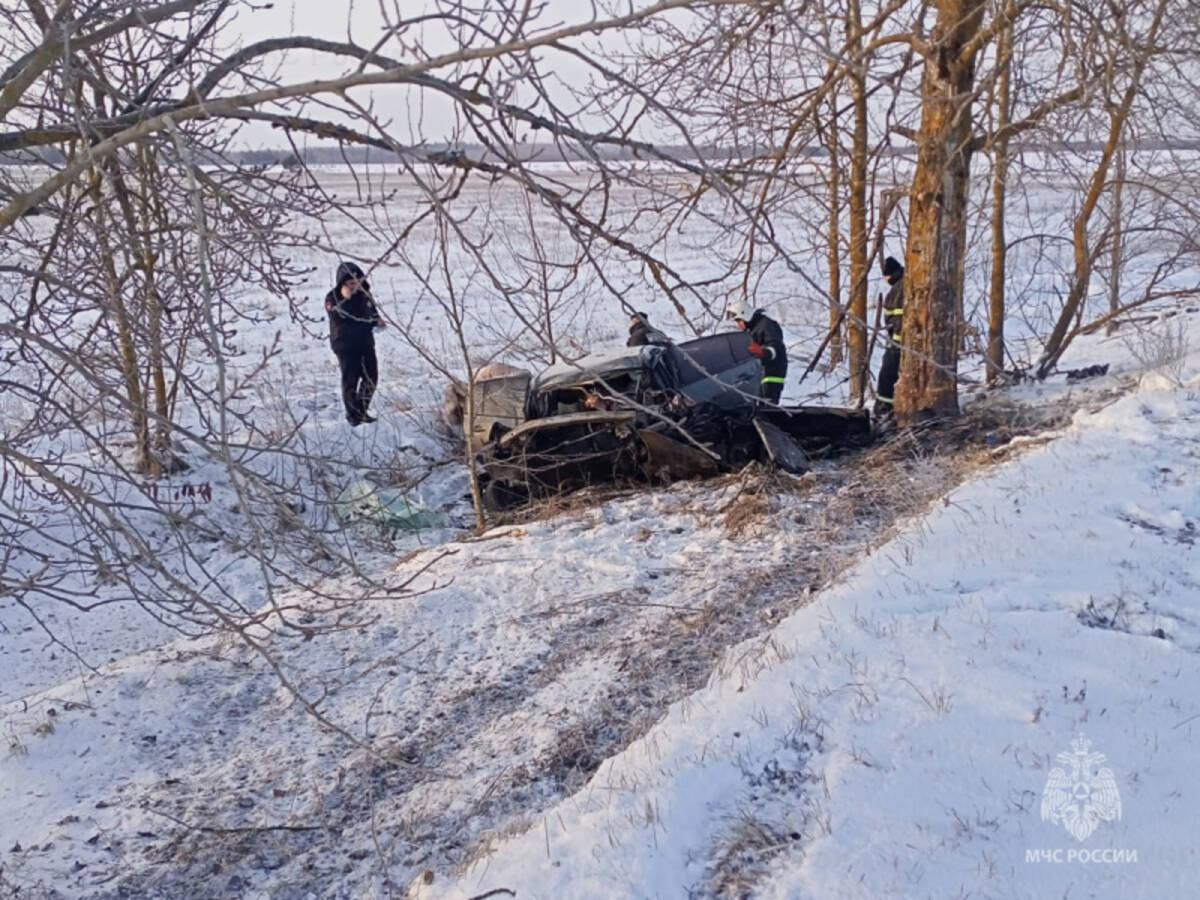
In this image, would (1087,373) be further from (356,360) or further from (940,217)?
(356,360)

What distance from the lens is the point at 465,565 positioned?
6.96 metres

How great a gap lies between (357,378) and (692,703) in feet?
27.8

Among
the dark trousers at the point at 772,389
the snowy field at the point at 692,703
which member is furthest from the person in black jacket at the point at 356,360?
the dark trousers at the point at 772,389

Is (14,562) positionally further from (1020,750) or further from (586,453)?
(1020,750)

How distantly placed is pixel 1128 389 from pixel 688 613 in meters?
5.04

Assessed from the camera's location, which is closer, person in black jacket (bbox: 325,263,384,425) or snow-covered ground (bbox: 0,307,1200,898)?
snow-covered ground (bbox: 0,307,1200,898)

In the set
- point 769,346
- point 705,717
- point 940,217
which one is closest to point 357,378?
point 769,346

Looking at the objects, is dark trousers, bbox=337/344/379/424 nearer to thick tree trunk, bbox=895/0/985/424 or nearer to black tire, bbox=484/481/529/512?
black tire, bbox=484/481/529/512

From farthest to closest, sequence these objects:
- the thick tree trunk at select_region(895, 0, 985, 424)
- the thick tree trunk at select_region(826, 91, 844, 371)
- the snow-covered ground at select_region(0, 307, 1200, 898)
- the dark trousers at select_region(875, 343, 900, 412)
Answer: the dark trousers at select_region(875, 343, 900, 412), the thick tree trunk at select_region(895, 0, 985, 424), the thick tree trunk at select_region(826, 91, 844, 371), the snow-covered ground at select_region(0, 307, 1200, 898)

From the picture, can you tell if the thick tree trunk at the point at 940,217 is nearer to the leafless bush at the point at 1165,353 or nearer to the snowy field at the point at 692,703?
the snowy field at the point at 692,703

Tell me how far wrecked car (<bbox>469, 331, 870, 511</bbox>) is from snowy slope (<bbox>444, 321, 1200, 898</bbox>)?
3.43 metres

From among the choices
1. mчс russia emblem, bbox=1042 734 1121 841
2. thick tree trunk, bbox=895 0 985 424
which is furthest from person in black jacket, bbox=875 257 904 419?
mчс russia emblem, bbox=1042 734 1121 841

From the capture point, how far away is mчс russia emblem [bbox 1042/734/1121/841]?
108 inches

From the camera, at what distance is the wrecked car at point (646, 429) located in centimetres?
798
